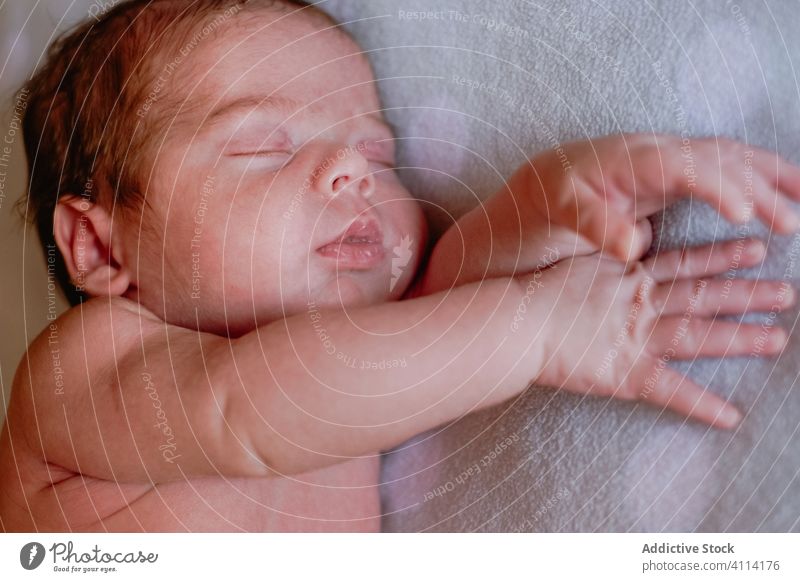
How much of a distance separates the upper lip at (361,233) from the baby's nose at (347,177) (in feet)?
0.06

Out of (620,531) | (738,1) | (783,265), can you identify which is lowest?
(620,531)

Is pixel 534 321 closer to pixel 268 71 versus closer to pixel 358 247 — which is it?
pixel 358 247

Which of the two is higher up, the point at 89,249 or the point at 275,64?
the point at 275,64

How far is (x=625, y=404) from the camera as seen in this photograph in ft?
1.59

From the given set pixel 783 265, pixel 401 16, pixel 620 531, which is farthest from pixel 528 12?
pixel 620 531

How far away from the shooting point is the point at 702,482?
0.49 meters

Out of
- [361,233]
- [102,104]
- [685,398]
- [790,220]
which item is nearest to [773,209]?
[790,220]

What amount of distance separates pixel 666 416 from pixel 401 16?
30 centimetres

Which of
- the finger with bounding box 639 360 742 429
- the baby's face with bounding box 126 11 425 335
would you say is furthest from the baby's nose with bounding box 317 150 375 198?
the finger with bounding box 639 360 742 429

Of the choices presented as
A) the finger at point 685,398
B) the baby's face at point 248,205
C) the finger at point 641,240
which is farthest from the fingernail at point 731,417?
the baby's face at point 248,205

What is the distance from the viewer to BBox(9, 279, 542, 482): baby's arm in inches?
17.7

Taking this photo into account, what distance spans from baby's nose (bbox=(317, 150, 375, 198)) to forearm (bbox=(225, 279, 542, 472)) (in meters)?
0.08

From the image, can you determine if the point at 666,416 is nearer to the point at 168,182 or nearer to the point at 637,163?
the point at 637,163

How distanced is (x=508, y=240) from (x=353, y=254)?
93mm
